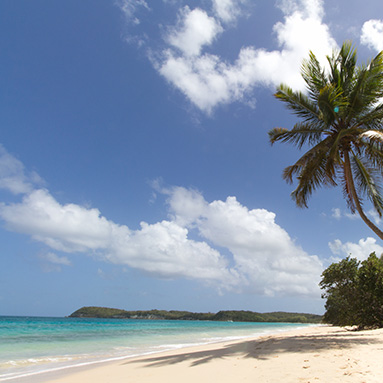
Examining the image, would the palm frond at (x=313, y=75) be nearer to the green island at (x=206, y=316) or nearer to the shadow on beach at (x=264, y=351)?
the shadow on beach at (x=264, y=351)

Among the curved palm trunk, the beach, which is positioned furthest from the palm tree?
the beach

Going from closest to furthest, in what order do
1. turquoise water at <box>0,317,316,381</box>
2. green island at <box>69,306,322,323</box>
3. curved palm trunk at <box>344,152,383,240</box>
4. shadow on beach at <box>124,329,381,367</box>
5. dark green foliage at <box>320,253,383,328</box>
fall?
shadow on beach at <box>124,329,381,367</box> → curved palm trunk at <box>344,152,383,240</box> → turquoise water at <box>0,317,316,381</box> → dark green foliage at <box>320,253,383,328</box> → green island at <box>69,306,322,323</box>

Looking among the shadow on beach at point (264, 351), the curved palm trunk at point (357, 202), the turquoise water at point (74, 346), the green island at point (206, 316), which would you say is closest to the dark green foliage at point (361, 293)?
the shadow on beach at point (264, 351)

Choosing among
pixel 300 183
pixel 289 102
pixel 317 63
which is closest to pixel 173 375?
pixel 300 183

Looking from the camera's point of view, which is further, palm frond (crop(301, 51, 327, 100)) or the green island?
the green island

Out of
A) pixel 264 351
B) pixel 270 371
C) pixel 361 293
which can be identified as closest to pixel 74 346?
pixel 264 351

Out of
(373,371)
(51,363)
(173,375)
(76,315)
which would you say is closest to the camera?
(373,371)

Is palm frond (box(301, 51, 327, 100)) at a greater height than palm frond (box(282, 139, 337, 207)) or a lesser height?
greater

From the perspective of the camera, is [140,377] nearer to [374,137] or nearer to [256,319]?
[374,137]

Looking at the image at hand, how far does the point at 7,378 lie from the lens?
6973 mm

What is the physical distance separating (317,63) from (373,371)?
32.4ft

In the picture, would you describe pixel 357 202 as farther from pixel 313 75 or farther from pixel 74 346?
pixel 74 346

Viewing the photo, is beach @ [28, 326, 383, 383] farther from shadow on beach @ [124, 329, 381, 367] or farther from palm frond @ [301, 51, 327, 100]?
palm frond @ [301, 51, 327, 100]

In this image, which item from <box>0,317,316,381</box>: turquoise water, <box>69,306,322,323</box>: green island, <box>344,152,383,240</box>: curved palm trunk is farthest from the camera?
<box>69,306,322,323</box>: green island
